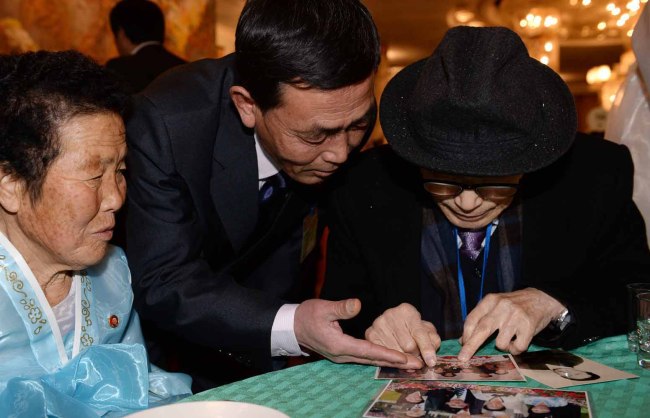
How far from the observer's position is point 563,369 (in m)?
1.52

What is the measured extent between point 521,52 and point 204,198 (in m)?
0.99

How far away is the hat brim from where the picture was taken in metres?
1.72

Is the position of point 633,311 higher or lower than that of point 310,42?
lower

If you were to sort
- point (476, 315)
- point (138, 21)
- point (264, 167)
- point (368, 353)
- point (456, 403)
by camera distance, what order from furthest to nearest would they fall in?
point (138, 21), point (264, 167), point (476, 315), point (368, 353), point (456, 403)

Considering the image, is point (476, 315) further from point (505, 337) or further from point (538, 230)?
point (538, 230)

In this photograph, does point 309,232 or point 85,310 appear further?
point 309,232

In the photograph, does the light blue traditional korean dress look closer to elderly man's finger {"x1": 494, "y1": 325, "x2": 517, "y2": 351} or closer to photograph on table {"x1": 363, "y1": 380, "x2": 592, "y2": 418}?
photograph on table {"x1": 363, "y1": 380, "x2": 592, "y2": 418}

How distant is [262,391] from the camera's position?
1447mm

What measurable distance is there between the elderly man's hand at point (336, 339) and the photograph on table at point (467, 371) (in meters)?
0.03

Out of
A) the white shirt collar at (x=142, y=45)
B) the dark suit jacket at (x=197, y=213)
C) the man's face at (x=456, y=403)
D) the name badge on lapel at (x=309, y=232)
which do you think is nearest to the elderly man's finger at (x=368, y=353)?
the man's face at (x=456, y=403)

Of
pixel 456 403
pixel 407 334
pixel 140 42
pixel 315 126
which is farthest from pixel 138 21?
pixel 456 403

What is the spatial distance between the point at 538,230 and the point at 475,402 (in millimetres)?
872

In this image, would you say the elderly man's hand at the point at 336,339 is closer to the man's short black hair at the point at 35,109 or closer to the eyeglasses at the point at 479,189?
the eyeglasses at the point at 479,189

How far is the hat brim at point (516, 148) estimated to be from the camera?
67.9 inches
